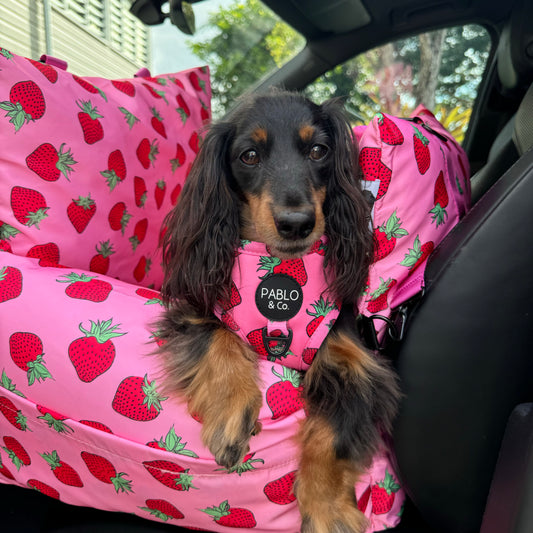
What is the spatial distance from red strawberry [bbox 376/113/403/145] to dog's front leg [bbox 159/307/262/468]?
0.79m

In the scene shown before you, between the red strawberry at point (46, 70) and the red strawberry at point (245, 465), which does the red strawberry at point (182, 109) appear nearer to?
the red strawberry at point (46, 70)

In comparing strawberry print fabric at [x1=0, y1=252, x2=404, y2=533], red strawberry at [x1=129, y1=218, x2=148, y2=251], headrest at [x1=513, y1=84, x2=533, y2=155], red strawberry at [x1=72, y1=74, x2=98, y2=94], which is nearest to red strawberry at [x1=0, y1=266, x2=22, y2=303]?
strawberry print fabric at [x1=0, y1=252, x2=404, y2=533]

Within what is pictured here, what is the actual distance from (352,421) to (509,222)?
69 centimetres

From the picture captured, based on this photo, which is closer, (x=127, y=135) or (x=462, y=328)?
(x=462, y=328)

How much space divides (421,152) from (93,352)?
1178 mm

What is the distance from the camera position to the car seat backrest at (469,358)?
121 centimetres

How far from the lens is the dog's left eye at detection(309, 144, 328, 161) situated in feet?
5.13

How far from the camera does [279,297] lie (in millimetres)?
1430

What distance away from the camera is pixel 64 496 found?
1.49 m

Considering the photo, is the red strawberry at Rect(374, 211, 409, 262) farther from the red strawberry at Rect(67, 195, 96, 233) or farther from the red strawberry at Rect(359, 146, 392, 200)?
the red strawberry at Rect(67, 195, 96, 233)

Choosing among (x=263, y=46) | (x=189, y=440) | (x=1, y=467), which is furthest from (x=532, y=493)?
(x=263, y=46)

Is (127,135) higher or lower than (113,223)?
higher

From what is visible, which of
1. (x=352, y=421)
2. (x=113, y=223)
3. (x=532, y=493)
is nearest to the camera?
(x=532, y=493)

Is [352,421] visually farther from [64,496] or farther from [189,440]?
[64,496]
